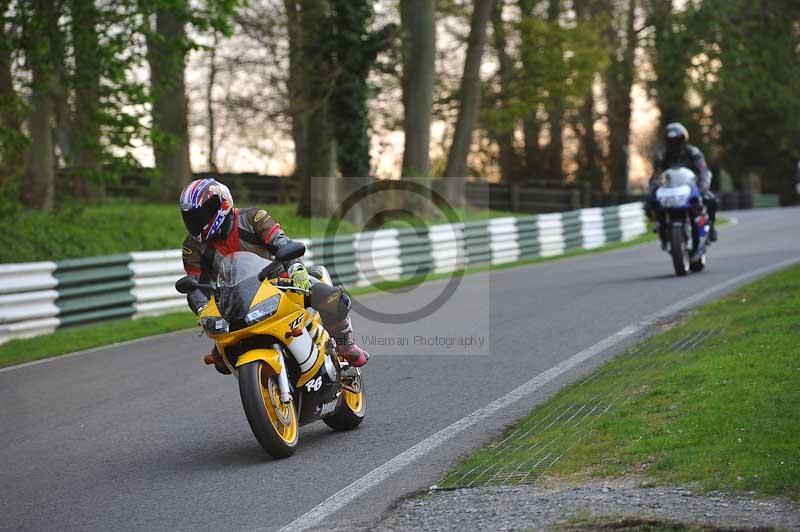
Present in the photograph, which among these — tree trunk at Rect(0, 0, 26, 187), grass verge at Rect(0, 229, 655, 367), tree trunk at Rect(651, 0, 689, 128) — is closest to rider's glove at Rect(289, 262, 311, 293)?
grass verge at Rect(0, 229, 655, 367)

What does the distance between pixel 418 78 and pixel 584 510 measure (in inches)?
996

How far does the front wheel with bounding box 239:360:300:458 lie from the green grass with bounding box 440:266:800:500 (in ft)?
3.59

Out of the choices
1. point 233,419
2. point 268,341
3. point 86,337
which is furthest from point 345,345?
point 86,337

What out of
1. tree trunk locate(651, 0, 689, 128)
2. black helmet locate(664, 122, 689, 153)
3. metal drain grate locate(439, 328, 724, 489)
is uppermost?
tree trunk locate(651, 0, 689, 128)

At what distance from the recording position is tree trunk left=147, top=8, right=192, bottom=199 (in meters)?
20.4

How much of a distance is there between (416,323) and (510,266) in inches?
374

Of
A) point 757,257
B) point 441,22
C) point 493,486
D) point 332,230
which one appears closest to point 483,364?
point 493,486

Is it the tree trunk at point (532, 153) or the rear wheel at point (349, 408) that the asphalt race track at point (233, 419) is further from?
the tree trunk at point (532, 153)

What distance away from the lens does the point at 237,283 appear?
696cm

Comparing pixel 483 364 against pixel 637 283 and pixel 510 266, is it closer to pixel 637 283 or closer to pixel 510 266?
pixel 637 283

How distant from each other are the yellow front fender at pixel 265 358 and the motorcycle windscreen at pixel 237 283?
22 cm

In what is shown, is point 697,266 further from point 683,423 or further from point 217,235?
point 217,235

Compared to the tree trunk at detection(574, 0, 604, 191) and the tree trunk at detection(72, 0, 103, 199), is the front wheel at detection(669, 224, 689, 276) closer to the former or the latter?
the tree trunk at detection(72, 0, 103, 199)

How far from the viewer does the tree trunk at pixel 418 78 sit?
96.5 ft
